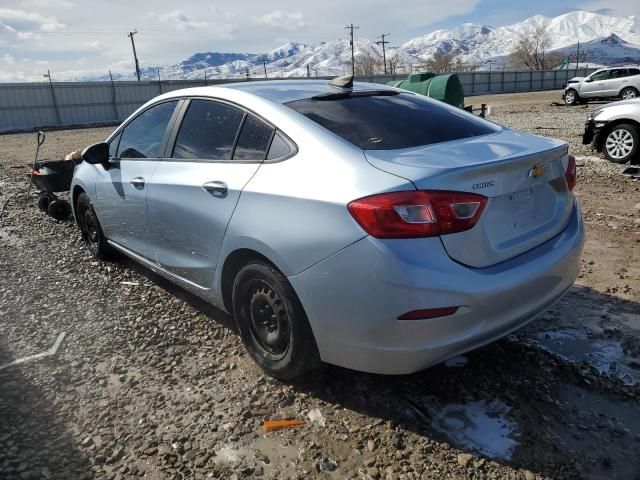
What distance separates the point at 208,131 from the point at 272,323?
4.35 ft

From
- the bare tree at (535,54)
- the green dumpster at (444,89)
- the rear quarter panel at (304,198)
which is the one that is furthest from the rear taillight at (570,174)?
the bare tree at (535,54)

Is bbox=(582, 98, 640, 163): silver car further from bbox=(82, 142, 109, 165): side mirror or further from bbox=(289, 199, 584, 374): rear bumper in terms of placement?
bbox=(82, 142, 109, 165): side mirror

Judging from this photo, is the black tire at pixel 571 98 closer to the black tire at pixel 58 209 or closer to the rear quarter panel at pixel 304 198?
the black tire at pixel 58 209

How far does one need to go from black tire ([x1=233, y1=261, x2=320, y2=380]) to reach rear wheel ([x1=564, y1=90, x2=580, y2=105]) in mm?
27774

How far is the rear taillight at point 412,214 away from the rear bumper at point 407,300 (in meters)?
0.04

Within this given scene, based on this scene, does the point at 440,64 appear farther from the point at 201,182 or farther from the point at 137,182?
the point at 201,182

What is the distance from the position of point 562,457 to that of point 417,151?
1.53 meters

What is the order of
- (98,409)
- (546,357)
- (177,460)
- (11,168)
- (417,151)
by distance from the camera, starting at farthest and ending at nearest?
(11,168)
(546,357)
(98,409)
(417,151)
(177,460)

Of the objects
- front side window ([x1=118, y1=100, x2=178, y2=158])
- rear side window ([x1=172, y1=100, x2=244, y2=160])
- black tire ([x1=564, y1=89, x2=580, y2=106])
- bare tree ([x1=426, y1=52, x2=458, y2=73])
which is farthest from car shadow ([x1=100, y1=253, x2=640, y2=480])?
bare tree ([x1=426, y1=52, x2=458, y2=73])

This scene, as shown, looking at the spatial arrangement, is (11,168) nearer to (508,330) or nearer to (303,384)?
(303,384)

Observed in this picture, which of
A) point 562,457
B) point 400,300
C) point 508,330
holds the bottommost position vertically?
point 562,457

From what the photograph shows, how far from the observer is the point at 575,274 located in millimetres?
2842

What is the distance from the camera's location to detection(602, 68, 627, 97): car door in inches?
969

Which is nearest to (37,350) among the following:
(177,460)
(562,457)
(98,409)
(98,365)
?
Answer: (98,365)
